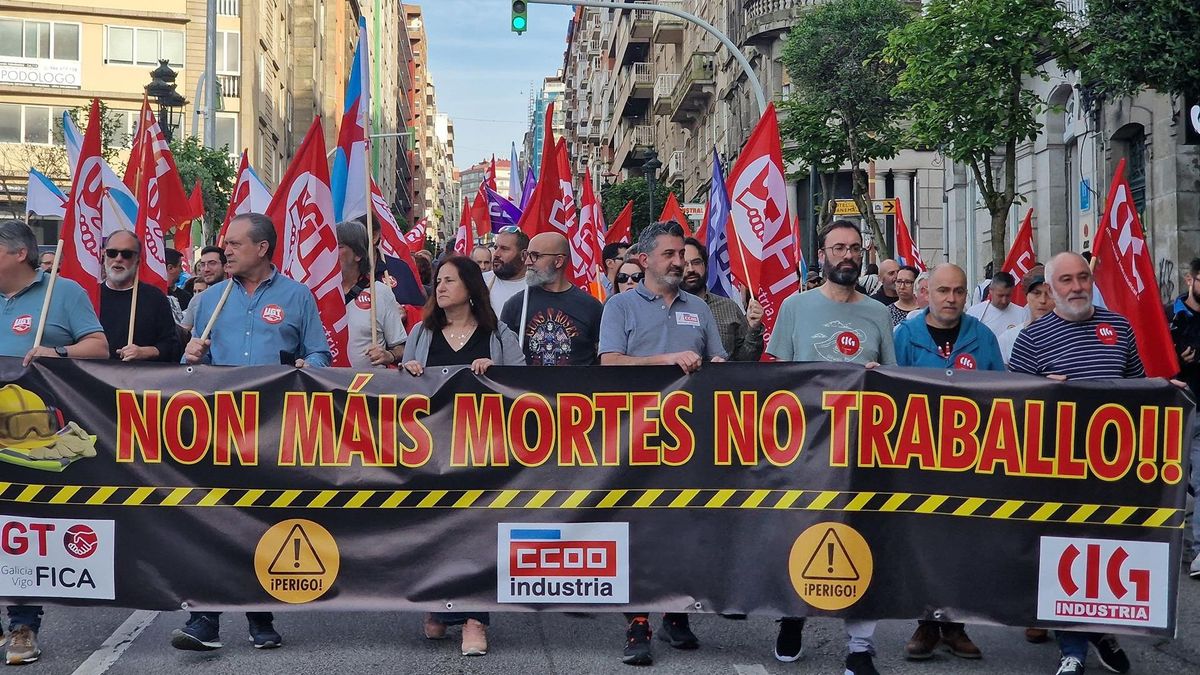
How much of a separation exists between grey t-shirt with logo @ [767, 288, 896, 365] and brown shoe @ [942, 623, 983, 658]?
3.99ft

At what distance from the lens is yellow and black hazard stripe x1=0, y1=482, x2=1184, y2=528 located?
19.7 feet

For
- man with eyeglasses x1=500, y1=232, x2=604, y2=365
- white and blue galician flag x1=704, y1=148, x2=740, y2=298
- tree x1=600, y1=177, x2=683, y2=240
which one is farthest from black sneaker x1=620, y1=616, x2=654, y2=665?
tree x1=600, y1=177, x2=683, y2=240

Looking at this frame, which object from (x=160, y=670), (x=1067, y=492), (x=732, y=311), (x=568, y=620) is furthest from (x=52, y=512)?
(x=1067, y=492)

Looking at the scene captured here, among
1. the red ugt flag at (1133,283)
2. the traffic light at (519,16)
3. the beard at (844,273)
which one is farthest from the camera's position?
the traffic light at (519,16)

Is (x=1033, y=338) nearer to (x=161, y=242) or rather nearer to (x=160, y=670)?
(x=160, y=670)

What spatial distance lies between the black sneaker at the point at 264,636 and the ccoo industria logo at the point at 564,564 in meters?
1.04

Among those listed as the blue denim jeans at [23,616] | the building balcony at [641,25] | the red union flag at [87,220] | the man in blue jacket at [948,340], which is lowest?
the blue denim jeans at [23,616]

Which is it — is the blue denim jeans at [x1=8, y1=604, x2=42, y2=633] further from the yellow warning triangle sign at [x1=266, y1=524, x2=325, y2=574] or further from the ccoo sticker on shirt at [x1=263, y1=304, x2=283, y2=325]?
the ccoo sticker on shirt at [x1=263, y1=304, x2=283, y2=325]

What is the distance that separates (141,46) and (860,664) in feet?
141

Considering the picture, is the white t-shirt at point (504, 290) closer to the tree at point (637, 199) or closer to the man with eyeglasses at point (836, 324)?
the man with eyeglasses at point (836, 324)

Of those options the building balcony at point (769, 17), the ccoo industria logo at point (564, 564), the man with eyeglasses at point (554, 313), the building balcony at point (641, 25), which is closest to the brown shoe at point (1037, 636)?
the ccoo industria logo at point (564, 564)

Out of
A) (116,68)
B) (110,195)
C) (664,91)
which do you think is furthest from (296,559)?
(664,91)

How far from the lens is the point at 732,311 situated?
791 cm

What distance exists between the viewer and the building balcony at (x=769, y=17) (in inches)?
1607
